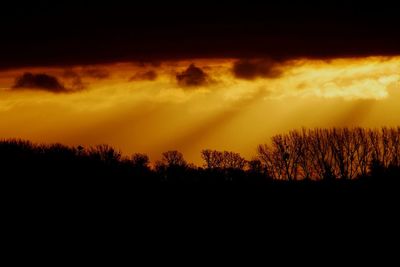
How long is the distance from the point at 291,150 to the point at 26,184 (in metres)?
70.0

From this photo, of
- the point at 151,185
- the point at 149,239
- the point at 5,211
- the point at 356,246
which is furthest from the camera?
the point at 151,185

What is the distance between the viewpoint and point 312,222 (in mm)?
59625

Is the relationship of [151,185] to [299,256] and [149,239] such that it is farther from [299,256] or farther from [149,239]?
[299,256]

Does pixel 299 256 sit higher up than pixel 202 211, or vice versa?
pixel 202 211

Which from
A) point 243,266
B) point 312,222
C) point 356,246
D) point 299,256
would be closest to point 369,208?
point 312,222

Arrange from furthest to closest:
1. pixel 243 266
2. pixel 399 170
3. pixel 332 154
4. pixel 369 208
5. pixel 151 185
→ 1. pixel 332 154
2. pixel 399 170
3. pixel 151 185
4. pixel 369 208
5. pixel 243 266

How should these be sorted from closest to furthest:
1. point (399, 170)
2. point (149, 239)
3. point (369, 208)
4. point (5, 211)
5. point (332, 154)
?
point (149, 239) < point (5, 211) < point (369, 208) < point (399, 170) < point (332, 154)

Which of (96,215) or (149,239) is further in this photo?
(96,215)

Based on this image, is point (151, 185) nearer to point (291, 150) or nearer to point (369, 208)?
point (369, 208)

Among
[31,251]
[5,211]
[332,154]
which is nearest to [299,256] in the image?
[31,251]

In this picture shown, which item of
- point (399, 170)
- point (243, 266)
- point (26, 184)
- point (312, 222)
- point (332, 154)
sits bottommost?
point (243, 266)

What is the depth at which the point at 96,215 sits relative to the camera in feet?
196

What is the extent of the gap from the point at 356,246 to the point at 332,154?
72906mm

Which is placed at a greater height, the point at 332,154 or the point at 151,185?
the point at 332,154
